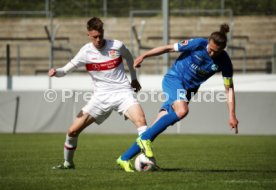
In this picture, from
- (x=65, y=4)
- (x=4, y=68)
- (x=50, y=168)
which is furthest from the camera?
(x=65, y=4)

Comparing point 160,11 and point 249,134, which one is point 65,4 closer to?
point 160,11

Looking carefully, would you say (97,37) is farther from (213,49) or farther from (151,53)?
(213,49)

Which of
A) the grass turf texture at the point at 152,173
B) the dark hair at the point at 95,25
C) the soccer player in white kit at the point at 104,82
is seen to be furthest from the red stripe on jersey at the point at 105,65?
the grass turf texture at the point at 152,173

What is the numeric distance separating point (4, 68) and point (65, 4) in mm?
3650

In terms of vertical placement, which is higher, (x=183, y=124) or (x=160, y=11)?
(x=160, y=11)

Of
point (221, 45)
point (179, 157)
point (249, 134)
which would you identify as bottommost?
point (249, 134)

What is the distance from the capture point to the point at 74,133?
1009cm

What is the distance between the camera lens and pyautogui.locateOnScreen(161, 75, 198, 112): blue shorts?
384 inches

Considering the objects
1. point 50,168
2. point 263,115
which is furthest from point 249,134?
point 50,168

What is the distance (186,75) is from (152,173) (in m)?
A: 1.44

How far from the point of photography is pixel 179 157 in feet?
42.3

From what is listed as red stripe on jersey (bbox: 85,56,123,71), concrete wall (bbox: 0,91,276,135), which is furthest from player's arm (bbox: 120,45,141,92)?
concrete wall (bbox: 0,91,276,135)

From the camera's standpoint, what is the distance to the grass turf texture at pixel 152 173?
8172 mm

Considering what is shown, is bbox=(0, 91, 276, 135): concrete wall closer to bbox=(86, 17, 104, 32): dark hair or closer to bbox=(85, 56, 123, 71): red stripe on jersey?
bbox=(85, 56, 123, 71): red stripe on jersey
